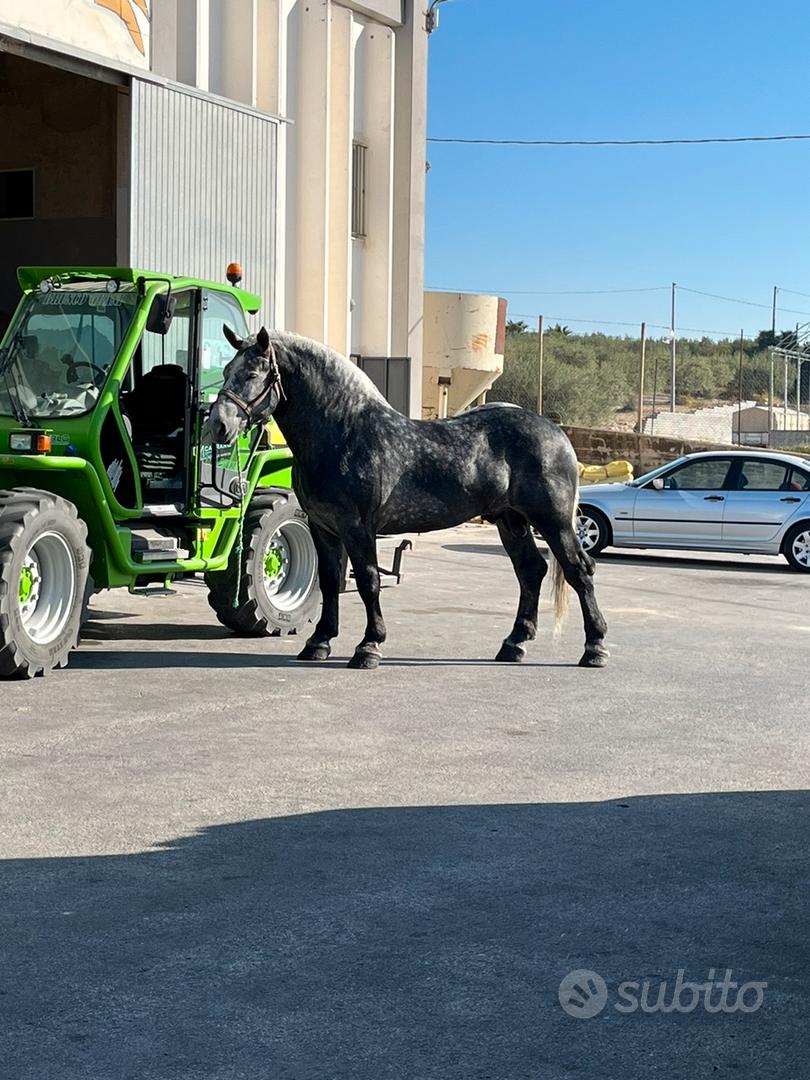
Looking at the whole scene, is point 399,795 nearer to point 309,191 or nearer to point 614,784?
point 614,784

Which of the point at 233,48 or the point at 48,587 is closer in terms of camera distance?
the point at 48,587

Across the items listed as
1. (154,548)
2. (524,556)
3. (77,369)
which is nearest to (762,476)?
(524,556)

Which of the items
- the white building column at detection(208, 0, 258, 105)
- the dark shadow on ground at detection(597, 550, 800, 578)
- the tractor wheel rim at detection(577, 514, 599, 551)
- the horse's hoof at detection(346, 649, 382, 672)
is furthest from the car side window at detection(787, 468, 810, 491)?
the horse's hoof at detection(346, 649, 382, 672)

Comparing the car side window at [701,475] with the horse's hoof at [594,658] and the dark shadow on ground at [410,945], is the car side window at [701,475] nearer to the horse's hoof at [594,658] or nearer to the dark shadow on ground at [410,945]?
the horse's hoof at [594,658]

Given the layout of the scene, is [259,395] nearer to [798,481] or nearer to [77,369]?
[77,369]

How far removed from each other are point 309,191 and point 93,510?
11809mm

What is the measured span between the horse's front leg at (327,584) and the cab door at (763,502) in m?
10.6

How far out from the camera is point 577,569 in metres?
11.9

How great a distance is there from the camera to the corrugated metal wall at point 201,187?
17.7 metres

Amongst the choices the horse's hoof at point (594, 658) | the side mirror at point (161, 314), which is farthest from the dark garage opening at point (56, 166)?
the horse's hoof at point (594, 658)

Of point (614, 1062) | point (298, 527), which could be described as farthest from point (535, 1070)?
point (298, 527)

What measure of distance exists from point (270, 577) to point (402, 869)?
6.98 meters

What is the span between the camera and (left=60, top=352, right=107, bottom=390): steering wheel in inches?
445

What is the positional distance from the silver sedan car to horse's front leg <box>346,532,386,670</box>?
10417 mm
